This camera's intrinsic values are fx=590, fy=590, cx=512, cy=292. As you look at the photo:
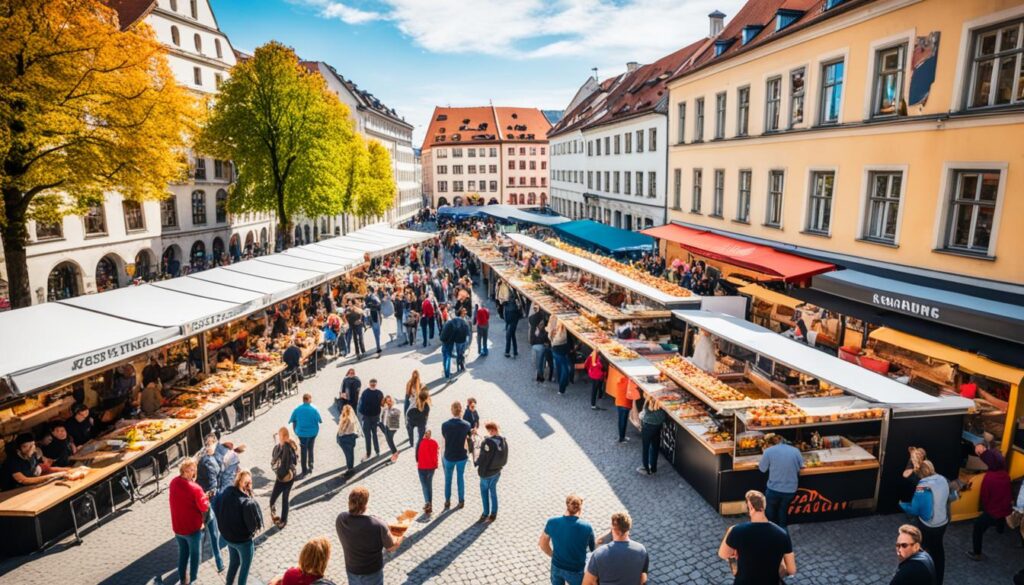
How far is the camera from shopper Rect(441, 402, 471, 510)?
894cm

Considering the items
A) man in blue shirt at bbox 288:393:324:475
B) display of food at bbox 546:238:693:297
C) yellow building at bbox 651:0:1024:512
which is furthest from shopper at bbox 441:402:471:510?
yellow building at bbox 651:0:1024:512

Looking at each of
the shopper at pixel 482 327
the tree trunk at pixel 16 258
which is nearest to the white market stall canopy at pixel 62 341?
the tree trunk at pixel 16 258

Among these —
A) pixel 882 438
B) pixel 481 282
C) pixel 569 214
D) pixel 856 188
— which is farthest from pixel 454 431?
pixel 569 214

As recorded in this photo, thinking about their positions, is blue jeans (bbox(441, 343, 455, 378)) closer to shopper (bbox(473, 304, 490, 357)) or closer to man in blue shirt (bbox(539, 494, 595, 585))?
shopper (bbox(473, 304, 490, 357))

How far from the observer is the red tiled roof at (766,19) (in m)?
16.7

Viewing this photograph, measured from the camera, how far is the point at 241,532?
23.1ft

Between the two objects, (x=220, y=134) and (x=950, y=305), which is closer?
(x=950, y=305)

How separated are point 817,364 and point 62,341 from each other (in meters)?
12.6

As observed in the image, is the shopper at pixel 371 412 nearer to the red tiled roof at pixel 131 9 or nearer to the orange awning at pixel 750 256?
the orange awning at pixel 750 256

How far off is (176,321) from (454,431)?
6576mm

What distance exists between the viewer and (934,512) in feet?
23.0

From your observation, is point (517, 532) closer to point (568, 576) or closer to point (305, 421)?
point (568, 576)

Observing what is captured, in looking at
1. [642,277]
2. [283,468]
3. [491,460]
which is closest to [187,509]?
[283,468]

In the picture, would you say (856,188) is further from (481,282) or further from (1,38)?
(1,38)
